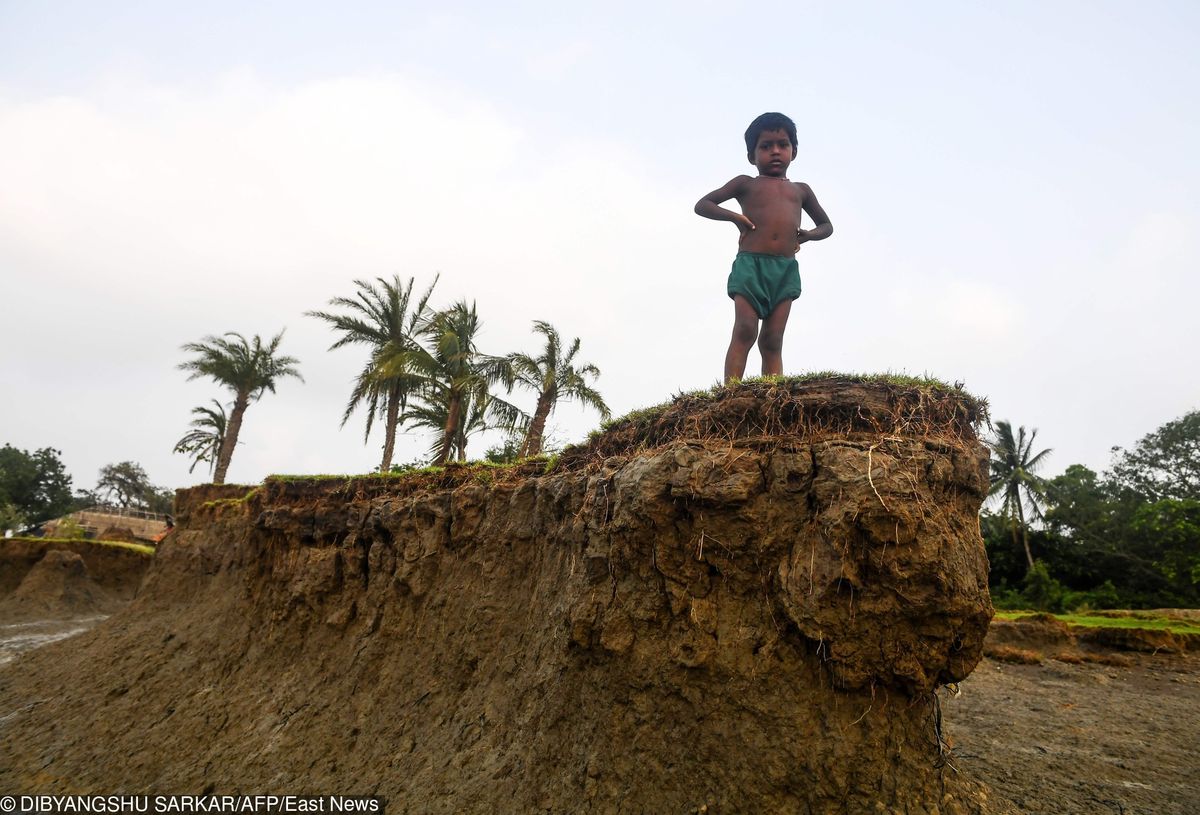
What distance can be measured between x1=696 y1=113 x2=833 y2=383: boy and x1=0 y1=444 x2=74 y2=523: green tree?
5556 cm

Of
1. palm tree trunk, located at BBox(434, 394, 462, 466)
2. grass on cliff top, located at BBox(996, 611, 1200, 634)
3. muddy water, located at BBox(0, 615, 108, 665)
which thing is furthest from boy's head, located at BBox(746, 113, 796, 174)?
muddy water, located at BBox(0, 615, 108, 665)

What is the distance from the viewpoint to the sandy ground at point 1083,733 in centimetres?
577

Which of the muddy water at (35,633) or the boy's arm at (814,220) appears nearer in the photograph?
the boy's arm at (814,220)

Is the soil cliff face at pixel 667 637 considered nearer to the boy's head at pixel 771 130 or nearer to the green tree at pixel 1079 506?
the boy's head at pixel 771 130

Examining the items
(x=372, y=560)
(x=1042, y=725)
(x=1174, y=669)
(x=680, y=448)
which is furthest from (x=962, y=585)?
(x=1174, y=669)

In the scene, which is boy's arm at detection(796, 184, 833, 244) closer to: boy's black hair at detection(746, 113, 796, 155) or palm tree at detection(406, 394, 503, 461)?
boy's black hair at detection(746, 113, 796, 155)

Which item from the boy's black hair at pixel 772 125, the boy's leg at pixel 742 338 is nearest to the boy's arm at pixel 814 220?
the boy's black hair at pixel 772 125

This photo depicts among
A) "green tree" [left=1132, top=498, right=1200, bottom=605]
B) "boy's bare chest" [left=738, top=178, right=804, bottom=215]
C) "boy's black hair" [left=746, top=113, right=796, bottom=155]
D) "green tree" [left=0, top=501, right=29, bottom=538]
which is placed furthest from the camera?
"green tree" [left=0, top=501, right=29, bottom=538]

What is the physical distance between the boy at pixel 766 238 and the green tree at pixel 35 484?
5556 cm

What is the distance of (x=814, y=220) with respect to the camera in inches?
290

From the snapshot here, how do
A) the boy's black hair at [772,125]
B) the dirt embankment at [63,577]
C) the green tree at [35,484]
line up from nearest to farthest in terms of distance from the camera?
the boy's black hair at [772,125], the dirt embankment at [63,577], the green tree at [35,484]

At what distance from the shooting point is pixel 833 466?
4.59 metres

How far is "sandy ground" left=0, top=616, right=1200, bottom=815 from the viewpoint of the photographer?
5770 millimetres

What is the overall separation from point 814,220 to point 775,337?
1.70m
